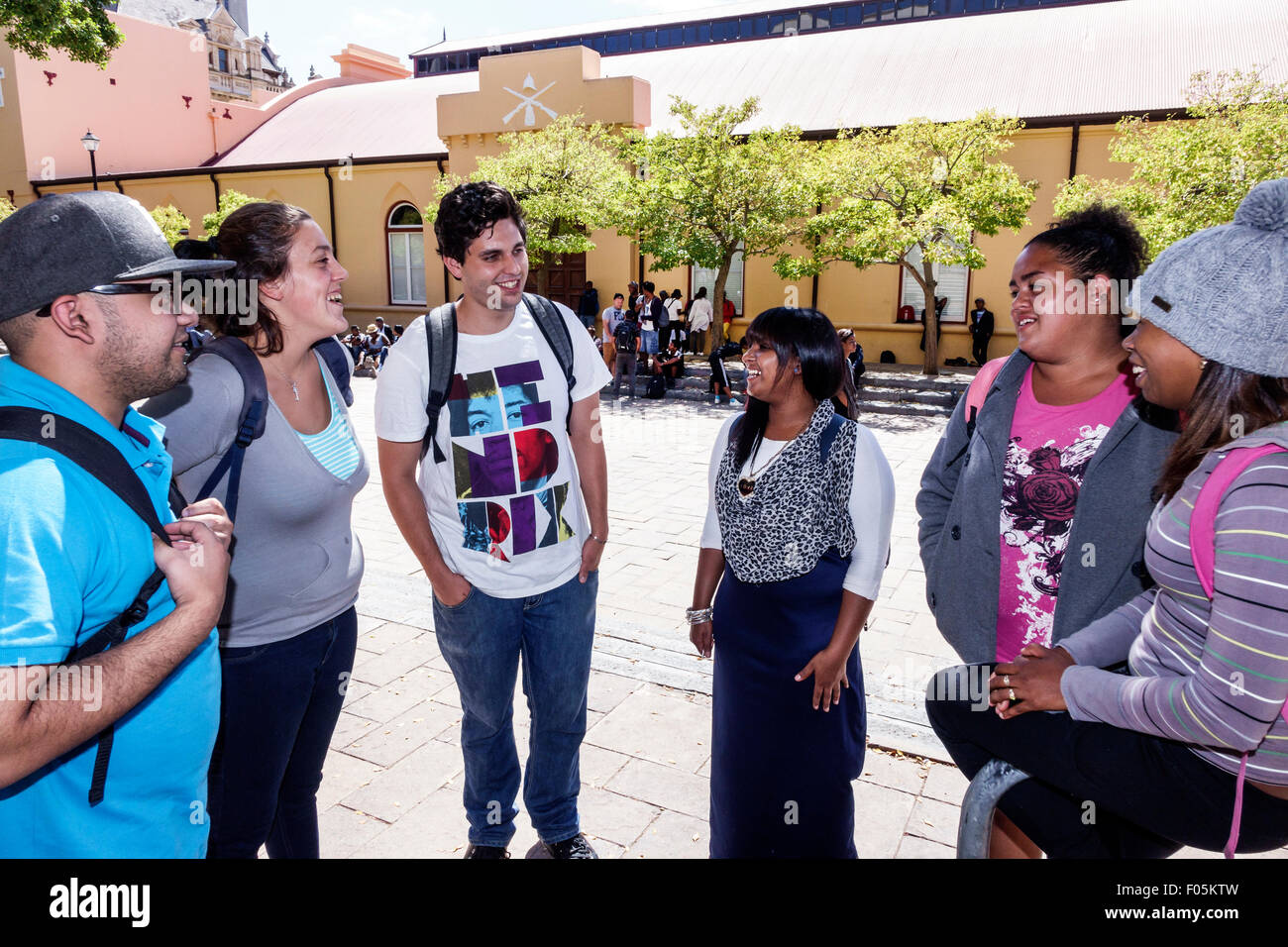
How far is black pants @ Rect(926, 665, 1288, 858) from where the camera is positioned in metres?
1.44

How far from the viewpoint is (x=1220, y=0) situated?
20.5 metres

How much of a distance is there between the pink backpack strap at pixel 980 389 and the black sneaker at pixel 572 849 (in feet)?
6.67

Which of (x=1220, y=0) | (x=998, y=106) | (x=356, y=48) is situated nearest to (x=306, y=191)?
(x=356, y=48)

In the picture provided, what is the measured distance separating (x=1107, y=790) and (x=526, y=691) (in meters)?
1.98

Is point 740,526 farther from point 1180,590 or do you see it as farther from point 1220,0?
point 1220,0

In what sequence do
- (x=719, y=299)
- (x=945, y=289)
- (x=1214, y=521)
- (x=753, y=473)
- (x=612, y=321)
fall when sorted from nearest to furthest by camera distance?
(x=1214, y=521)
(x=753, y=473)
(x=612, y=321)
(x=719, y=299)
(x=945, y=289)

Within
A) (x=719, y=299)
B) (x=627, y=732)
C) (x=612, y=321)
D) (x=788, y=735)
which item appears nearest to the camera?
(x=788, y=735)

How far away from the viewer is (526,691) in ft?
9.77

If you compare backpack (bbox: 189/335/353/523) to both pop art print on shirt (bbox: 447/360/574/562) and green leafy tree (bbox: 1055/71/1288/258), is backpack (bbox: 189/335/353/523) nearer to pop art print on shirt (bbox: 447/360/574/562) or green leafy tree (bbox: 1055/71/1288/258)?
pop art print on shirt (bbox: 447/360/574/562)

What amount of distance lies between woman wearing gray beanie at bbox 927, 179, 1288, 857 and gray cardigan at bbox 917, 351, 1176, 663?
455 millimetres

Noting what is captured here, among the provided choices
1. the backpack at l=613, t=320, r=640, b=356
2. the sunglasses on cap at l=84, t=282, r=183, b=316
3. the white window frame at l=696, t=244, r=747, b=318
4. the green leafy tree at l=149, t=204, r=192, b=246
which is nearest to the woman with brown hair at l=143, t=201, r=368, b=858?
the sunglasses on cap at l=84, t=282, r=183, b=316

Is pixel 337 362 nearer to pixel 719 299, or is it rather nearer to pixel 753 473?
pixel 753 473

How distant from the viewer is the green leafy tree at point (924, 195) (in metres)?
14.7

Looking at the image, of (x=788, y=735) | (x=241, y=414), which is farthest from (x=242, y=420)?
(x=788, y=735)
